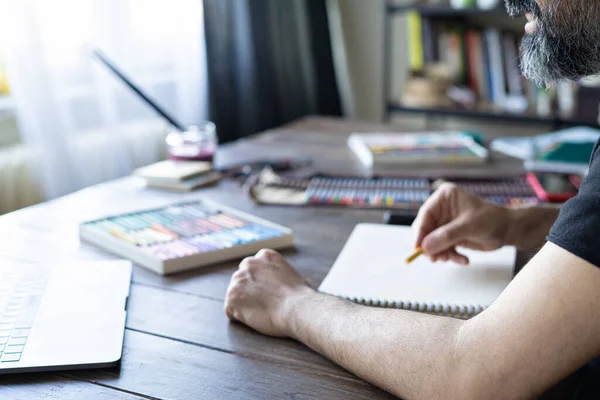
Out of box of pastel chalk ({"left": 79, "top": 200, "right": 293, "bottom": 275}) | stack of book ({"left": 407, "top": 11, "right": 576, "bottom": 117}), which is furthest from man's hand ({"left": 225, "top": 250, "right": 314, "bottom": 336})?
stack of book ({"left": 407, "top": 11, "right": 576, "bottom": 117})

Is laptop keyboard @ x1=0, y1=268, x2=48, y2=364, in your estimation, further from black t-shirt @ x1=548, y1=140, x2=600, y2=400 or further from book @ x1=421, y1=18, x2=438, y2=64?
book @ x1=421, y1=18, x2=438, y2=64

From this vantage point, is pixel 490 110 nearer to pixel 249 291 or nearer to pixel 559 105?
pixel 559 105

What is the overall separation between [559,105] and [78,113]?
6.63ft

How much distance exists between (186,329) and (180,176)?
0.63 m

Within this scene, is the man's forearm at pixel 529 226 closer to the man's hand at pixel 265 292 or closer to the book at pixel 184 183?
the man's hand at pixel 265 292

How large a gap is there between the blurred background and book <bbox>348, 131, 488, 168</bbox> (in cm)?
29

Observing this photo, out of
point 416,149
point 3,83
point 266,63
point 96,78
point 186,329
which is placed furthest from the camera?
point 266,63

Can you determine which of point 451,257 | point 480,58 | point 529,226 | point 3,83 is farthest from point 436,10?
point 451,257

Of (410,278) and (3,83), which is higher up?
(3,83)

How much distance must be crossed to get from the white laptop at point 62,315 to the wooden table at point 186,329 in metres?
0.02

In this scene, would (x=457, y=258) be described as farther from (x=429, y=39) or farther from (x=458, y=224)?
(x=429, y=39)

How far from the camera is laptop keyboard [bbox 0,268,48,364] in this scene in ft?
2.69

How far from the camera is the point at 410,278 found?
104cm

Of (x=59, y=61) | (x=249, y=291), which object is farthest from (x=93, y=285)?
(x=59, y=61)
